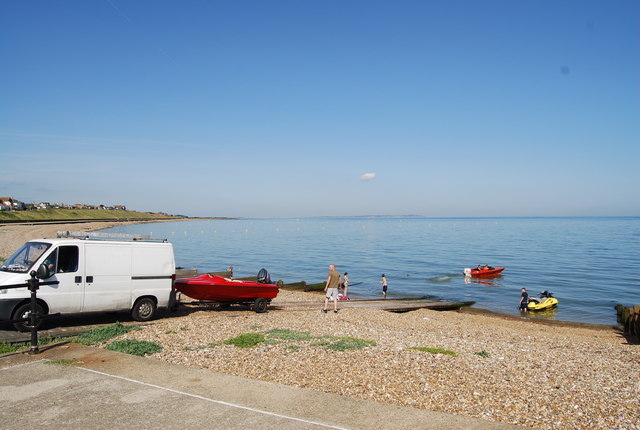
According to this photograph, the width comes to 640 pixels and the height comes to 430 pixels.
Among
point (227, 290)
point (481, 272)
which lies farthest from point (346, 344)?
point (481, 272)

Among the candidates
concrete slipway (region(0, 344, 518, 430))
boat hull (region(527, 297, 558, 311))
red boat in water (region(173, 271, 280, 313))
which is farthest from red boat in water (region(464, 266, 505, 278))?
concrete slipway (region(0, 344, 518, 430))

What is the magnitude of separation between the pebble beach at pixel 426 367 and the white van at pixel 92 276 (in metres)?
1.16

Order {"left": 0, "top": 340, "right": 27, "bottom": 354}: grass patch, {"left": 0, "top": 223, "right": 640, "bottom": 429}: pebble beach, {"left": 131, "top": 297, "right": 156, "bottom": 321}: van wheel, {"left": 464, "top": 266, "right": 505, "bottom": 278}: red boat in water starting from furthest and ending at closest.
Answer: {"left": 464, "top": 266, "right": 505, "bottom": 278}: red boat in water
{"left": 131, "top": 297, "right": 156, "bottom": 321}: van wheel
{"left": 0, "top": 340, "right": 27, "bottom": 354}: grass patch
{"left": 0, "top": 223, "right": 640, "bottom": 429}: pebble beach

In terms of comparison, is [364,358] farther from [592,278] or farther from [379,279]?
[592,278]

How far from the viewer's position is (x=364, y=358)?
9.88m

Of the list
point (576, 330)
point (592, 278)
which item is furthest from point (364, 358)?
point (592, 278)

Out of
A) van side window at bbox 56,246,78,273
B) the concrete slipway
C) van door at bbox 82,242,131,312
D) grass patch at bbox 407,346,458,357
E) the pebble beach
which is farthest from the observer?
van door at bbox 82,242,131,312

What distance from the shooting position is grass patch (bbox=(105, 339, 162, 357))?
9.77 m

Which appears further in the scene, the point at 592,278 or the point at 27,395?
the point at 592,278

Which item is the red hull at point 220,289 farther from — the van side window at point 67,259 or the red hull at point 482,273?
the red hull at point 482,273

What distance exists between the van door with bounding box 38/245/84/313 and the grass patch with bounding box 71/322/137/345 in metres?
1.28

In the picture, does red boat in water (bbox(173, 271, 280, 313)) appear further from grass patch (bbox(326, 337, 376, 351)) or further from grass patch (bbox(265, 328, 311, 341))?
grass patch (bbox(326, 337, 376, 351))

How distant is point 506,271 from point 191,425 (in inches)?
1871

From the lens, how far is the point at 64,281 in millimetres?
12234
